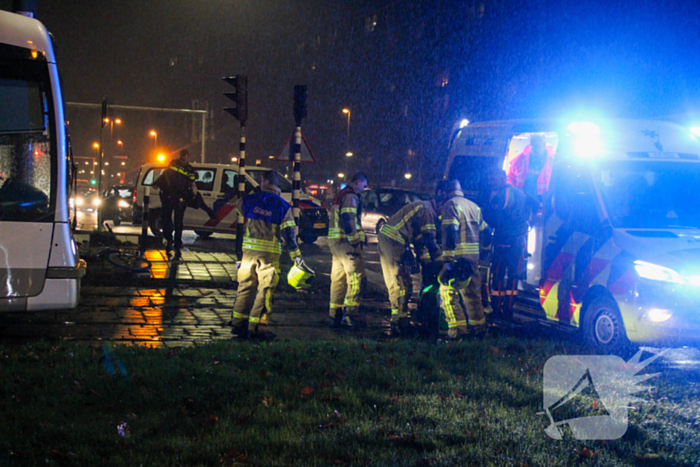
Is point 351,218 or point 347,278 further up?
point 351,218

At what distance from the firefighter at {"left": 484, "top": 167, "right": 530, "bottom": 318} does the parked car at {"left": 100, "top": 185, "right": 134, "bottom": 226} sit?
19244mm

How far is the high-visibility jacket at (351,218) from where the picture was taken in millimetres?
8219

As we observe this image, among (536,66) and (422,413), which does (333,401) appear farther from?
(536,66)

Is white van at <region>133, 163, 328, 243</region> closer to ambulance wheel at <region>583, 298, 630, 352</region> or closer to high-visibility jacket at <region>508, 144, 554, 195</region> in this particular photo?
high-visibility jacket at <region>508, 144, 554, 195</region>

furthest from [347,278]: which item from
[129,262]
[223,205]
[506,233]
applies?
[223,205]

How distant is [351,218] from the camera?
8211 mm

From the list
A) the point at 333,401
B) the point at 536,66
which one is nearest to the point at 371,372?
the point at 333,401

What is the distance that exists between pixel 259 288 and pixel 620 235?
12.4 feet

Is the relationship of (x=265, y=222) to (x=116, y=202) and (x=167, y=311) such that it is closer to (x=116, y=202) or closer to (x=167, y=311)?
(x=167, y=311)

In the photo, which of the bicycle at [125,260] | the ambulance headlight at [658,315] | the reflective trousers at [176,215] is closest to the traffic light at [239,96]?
the reflective trousers at [176,215]

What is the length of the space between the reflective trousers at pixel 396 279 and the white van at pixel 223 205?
10184 mm

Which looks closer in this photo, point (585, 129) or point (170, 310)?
point (585, 129)

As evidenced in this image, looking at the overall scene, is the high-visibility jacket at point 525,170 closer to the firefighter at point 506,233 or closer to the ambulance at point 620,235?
→ the ambulance at point 620,235

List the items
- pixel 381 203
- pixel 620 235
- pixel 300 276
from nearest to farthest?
pixel 620 235 → pixel 300 276 → pixel 381 203
